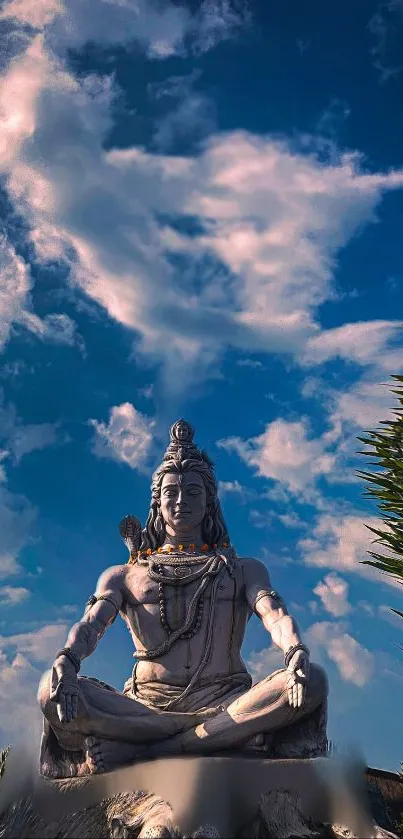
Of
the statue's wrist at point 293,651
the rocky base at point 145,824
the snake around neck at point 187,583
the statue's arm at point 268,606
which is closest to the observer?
the rocky base at point 145,824

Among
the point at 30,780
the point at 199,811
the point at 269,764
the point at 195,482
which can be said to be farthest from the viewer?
the point at 195,482

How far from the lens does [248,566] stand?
27.8 feet

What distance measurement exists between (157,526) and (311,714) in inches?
102

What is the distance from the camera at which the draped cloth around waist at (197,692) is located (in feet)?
25.0

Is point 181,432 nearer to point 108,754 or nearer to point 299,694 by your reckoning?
point 299,694


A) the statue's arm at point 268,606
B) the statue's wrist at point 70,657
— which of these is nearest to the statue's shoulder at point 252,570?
the statue's arm at point 268,606

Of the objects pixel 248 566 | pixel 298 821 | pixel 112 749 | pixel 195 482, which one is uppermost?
pixel 195 482

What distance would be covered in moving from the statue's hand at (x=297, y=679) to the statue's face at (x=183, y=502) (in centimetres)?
212

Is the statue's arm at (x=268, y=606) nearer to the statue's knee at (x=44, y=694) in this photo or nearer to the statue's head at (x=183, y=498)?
the statue's head at (x=183, y=498)

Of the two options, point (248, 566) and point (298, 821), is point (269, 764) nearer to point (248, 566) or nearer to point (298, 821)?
point (298, 821)

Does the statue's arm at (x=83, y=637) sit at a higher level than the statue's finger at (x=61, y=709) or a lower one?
higher

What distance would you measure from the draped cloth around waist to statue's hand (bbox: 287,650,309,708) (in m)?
0.85

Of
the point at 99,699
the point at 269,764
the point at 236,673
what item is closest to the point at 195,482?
the point at 236,673

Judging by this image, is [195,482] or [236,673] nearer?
[236,673]
